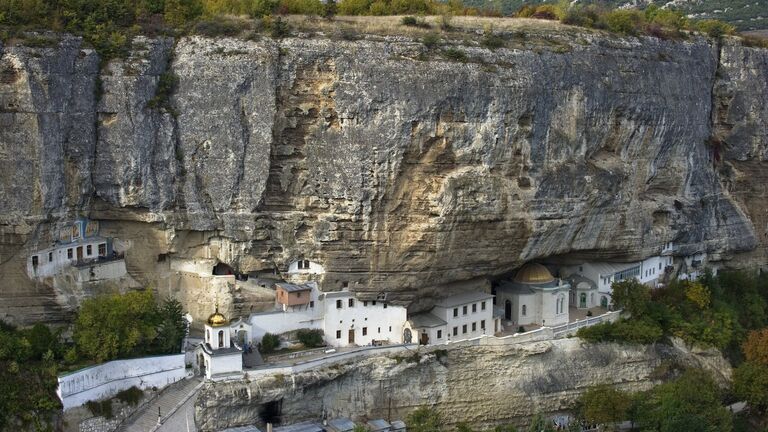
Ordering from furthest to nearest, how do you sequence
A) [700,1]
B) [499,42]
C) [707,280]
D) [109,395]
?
[700,1], [707,280], [499,42], [109,395]

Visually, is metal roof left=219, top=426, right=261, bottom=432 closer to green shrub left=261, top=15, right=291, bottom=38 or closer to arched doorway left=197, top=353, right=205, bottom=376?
arched doorway left=197, top=353, right=205, bottom=376

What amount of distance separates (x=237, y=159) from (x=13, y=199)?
6847 millimetres

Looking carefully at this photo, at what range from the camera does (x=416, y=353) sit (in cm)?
3762

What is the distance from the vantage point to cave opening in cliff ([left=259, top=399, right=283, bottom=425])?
115 ft

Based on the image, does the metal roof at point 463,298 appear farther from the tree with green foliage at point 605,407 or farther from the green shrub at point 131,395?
the green shrub at point 131,395

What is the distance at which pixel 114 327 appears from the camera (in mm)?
34000

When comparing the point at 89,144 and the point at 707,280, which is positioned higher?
the point at 89,144

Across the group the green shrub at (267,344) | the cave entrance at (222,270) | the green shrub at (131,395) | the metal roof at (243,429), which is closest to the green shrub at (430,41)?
the cave entrance at (222,270)

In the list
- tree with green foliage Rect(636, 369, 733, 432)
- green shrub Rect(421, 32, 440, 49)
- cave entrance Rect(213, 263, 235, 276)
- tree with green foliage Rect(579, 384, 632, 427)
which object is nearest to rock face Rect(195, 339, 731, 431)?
tree with green foliage Rect(579, 384, 632, 427)

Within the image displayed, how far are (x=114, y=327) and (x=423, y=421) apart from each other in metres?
9.93

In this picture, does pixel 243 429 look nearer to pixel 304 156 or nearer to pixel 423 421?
pixel 423 421

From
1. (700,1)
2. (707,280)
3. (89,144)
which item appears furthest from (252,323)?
(700,1)

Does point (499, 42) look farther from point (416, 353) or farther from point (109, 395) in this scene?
point (109, 395)

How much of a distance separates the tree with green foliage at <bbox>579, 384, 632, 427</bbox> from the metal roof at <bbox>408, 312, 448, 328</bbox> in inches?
218
